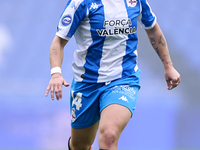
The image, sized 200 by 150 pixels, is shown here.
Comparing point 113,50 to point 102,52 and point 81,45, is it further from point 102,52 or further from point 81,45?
point 81,45

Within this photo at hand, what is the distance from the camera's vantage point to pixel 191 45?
6.42 meters

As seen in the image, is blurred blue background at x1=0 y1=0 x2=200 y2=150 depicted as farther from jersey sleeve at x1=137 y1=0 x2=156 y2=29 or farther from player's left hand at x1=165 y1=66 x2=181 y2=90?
jersey sleeve at x1=137 y1=0 x2=156 y2=29

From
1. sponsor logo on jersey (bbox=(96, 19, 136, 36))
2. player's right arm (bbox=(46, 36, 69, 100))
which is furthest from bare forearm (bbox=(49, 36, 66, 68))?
sponsor logo on jersey (bbox=(96, 19, 136, 36))

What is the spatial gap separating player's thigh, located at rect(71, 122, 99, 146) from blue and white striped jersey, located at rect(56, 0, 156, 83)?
1.74ft

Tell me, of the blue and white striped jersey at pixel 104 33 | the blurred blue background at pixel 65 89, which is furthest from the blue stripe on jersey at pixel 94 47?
the blurred blue background at pixel 65 89

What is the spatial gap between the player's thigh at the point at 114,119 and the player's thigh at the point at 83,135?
0.62 metres

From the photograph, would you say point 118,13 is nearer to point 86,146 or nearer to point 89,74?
point 89,74

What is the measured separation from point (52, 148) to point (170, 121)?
194cm

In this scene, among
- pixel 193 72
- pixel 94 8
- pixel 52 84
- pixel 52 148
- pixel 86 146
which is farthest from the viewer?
pixel 193 72

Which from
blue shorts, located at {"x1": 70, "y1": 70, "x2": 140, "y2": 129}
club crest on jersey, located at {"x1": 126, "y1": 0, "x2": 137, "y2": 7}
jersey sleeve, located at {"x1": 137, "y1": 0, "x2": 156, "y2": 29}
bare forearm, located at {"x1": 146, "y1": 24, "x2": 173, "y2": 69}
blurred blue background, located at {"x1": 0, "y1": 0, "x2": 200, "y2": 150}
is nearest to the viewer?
blue shorts, located at {"x1": 70, "y1": 70, "x2": 140, "y2": 129}

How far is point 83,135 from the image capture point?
11.7 feet

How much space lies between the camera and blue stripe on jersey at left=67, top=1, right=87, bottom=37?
10.1ft

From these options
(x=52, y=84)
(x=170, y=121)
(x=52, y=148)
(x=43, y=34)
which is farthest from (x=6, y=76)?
(x=52, y=84)

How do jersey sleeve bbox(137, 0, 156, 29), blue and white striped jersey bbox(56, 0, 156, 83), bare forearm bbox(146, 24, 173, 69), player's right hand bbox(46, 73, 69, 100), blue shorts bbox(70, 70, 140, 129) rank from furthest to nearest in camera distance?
1. bare forearm bbox(146, 24, 173, 69)
2. jersey sleeve bbox(137, 0, 156, 29)
3. blue and white striped jersey bbox(56, 0, 156, 83)
4. blue shorts bbox(70, 70, 140, 129)
5. player's right hand bbox(46, 73, 69, 100)
